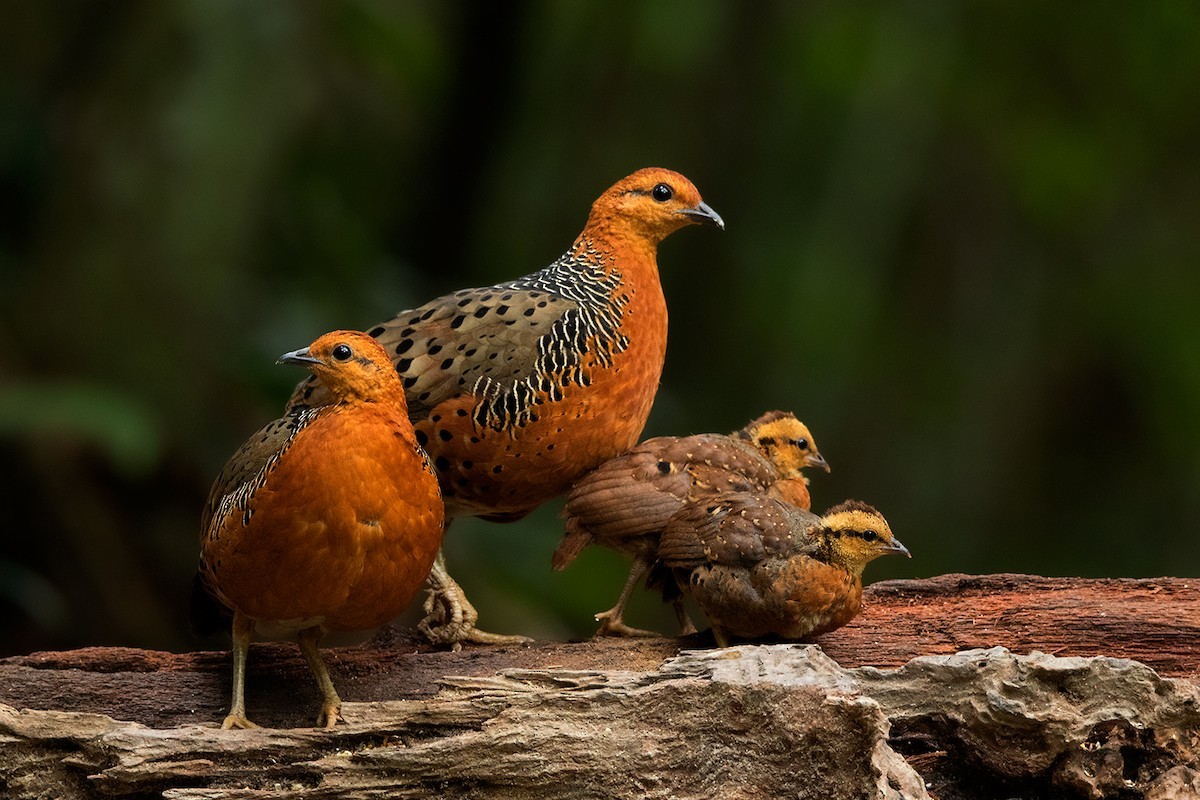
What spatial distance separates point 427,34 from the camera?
11.2 metres

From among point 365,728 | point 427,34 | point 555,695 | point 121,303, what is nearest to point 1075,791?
point 555,695

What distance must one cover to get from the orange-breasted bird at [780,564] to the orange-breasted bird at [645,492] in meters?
0.25

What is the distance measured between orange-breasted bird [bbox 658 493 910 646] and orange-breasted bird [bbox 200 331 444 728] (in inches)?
38.5

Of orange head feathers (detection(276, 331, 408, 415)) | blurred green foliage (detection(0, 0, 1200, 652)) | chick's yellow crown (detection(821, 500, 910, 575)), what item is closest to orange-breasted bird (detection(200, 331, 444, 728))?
orange head feathers (detection(276, 331, 408, 415))

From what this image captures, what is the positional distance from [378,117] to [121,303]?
8.88ft

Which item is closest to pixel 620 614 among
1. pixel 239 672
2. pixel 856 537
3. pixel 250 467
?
pixel 856 537

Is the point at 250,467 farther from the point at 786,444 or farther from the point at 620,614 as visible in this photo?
the point at 786,444

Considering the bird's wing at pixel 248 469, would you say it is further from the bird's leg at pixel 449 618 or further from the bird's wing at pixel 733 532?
the bird's wing at pixel 733 532

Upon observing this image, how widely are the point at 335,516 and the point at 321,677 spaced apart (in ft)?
2.30

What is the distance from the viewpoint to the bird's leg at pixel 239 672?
4.87 meters

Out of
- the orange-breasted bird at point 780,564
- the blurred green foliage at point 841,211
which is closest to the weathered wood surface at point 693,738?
the orange-breasted bird at point 780,564

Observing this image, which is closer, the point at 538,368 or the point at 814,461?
the point at 538,368

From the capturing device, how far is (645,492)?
5516 millimetres

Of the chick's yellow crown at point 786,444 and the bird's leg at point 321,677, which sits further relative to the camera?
the chick's yellow crown at point 786,444
